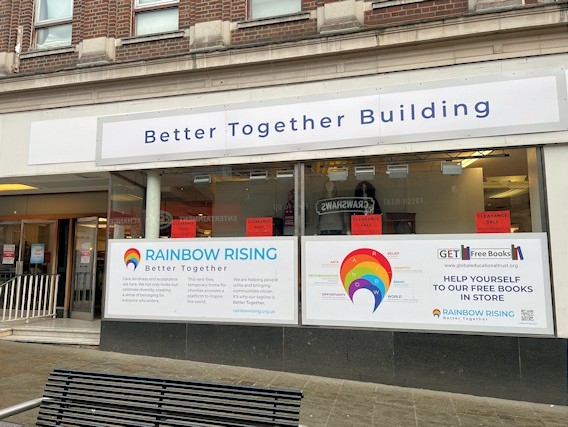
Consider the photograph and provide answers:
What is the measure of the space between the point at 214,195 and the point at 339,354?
3.26m

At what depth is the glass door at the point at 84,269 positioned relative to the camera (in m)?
9.88

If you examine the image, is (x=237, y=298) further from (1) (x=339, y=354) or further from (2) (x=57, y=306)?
(2) (x=57, y=306)

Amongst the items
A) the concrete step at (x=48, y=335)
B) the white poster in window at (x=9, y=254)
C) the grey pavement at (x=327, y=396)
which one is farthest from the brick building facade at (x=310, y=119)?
the white poster in window at (x=9, y=254)

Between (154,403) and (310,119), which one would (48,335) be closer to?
(154,403)

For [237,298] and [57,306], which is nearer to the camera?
[237,298]

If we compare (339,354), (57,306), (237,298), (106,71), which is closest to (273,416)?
(339,354)

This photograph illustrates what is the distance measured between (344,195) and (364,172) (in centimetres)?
47

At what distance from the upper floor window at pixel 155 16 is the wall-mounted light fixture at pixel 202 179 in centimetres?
288

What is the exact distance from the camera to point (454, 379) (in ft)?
19.2

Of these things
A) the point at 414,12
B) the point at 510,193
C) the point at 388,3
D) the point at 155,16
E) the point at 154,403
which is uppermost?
the point at 155,16

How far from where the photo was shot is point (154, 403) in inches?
134

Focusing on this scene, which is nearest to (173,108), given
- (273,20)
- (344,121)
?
(273,20)

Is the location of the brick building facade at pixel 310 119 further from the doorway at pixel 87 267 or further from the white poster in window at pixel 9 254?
the white poster in window at pixel 9 254

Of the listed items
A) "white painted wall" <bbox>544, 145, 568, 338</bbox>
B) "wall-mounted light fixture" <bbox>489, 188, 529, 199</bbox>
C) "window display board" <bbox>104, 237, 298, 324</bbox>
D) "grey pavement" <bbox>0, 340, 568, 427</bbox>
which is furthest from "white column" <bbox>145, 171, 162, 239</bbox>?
"white painted wall" <bbox>544, 145, 568, 338</bbox>
